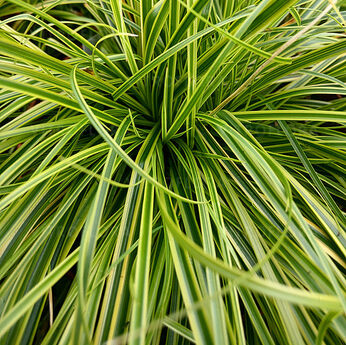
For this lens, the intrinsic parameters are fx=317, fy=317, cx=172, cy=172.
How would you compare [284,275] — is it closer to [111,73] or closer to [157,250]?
[157,250]

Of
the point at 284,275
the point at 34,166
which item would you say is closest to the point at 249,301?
the point at 284,275

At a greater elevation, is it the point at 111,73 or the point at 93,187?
the point at 111,73

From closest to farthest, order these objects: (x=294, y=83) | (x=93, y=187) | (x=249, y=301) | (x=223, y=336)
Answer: (x=223, y=336)
(x=249, y=301)
(x=93, y=187)
(x=294, y=83)

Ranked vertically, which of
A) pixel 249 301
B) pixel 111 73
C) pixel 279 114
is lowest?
pixel 249 301

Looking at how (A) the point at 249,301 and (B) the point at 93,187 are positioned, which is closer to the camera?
(A) the point at 249,301

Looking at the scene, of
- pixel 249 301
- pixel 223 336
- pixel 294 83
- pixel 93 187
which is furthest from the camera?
pixel 294 83

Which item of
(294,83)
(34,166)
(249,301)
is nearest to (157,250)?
(249,301)
